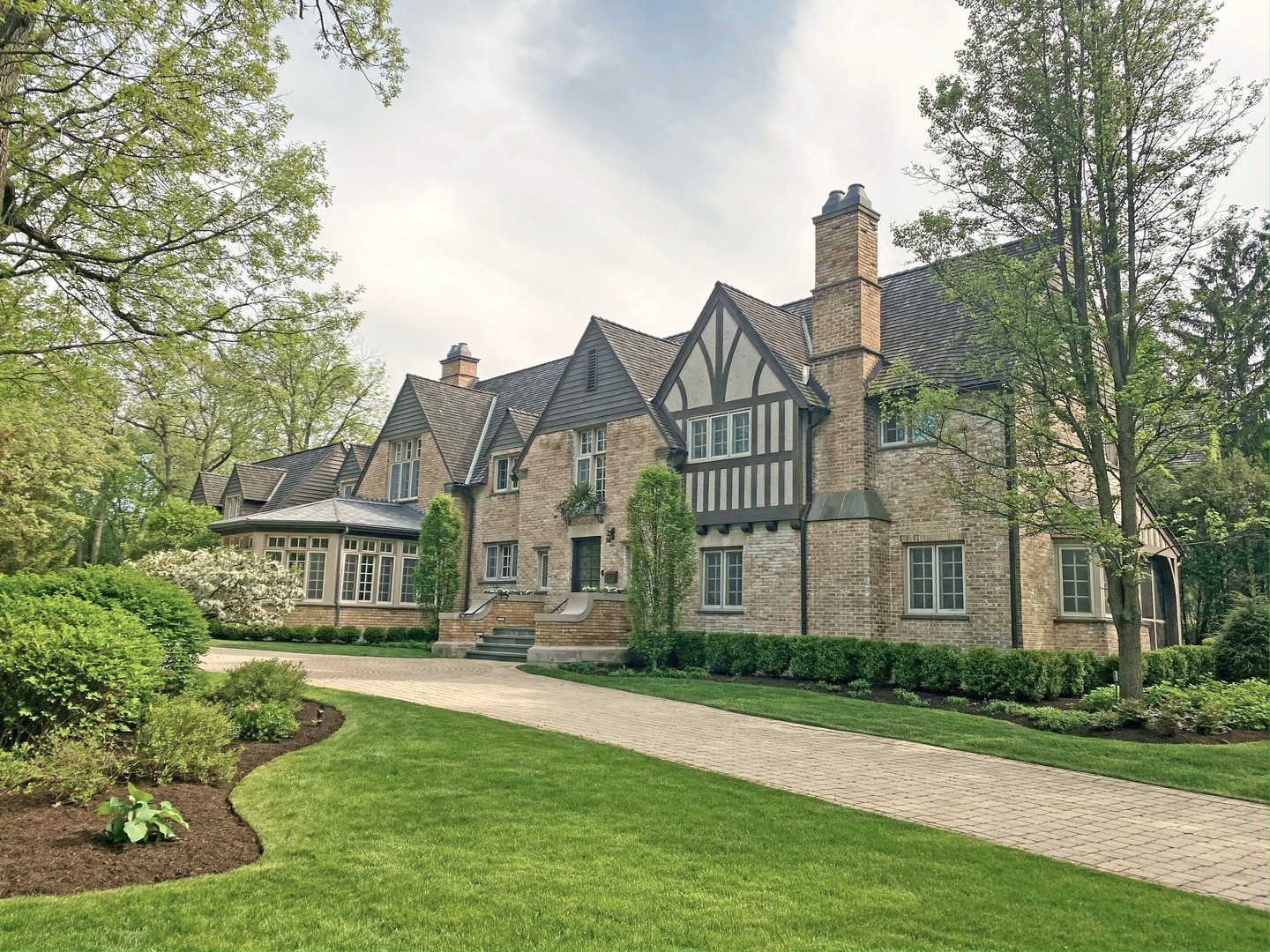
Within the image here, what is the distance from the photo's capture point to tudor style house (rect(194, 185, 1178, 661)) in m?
17.0

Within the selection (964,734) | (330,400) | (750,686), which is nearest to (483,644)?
(750,686)

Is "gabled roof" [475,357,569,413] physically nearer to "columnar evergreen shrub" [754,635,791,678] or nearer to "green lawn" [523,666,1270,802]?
"columnar evergreen shrub" [754,635,791,678]

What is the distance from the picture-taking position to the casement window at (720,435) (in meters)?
20.4

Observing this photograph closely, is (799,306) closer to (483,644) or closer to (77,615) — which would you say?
(483,644)

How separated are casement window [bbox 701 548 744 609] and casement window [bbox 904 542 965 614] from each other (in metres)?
3.89

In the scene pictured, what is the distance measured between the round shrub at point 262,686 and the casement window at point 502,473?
16443mm

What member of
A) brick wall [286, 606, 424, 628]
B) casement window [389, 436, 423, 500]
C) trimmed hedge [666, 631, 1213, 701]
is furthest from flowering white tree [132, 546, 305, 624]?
trimmed hedge [666, 631, 1213, 701]

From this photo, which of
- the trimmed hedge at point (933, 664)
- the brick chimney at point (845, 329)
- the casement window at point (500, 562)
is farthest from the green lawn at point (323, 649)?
the brick chimney at point (845, 329)

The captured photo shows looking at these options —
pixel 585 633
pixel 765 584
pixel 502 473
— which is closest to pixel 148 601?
pixel 585 633

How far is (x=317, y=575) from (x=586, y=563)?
9.04m

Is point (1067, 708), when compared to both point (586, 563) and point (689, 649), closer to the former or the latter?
point (689, 649)

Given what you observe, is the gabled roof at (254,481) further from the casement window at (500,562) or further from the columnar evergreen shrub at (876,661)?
the columnar evergreen shrub at (876,661)

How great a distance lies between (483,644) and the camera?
22562mm

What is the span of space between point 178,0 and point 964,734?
478 inches
